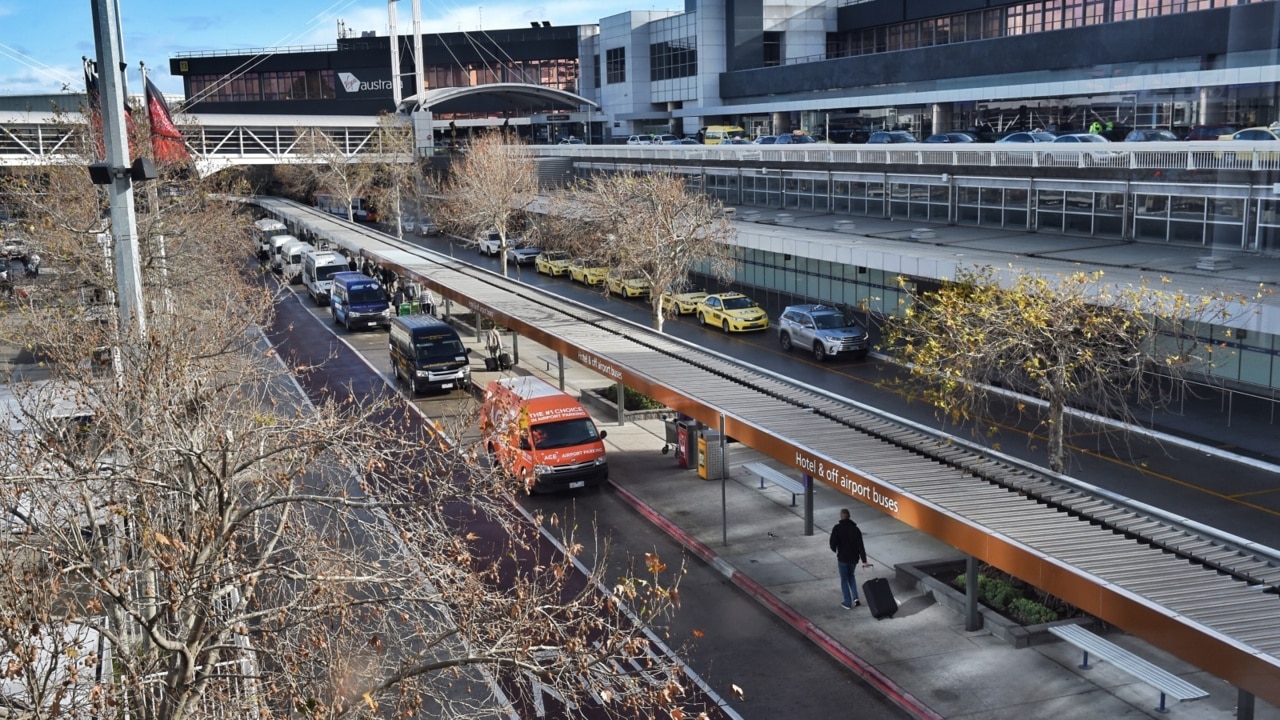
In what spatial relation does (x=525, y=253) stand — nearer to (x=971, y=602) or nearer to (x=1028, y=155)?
(x=1028, y=155)

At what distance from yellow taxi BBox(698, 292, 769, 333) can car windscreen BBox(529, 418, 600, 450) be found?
18.7m

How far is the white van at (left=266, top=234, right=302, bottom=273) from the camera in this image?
216ft

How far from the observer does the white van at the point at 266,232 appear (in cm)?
6993

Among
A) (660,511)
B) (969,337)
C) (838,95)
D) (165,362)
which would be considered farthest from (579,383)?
(838,95)

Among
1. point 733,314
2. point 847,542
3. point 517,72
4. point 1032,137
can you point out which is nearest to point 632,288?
Result: point 733,314

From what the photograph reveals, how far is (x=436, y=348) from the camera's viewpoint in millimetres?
33594

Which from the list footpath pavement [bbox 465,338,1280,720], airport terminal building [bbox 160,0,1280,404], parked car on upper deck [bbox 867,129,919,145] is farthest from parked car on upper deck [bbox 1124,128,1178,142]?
footpath pavement [bbox 465,338,1280,720]

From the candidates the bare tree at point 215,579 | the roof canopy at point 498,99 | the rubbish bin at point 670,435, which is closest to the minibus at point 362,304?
the rubbish bin at point 670,435

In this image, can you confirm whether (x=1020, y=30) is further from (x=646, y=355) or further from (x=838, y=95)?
(x=646, y=355)

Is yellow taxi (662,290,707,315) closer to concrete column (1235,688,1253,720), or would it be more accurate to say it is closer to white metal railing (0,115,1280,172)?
white metal railing (0,115,1280,172)

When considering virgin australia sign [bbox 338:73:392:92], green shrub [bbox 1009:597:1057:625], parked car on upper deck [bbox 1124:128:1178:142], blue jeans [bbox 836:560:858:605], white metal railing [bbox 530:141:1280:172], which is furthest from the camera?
virgin australia sign [bbox 338:73:392:92]

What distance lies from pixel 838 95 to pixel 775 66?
841 centimetres

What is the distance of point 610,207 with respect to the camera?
4275 centimetres

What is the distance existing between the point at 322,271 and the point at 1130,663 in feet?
153
